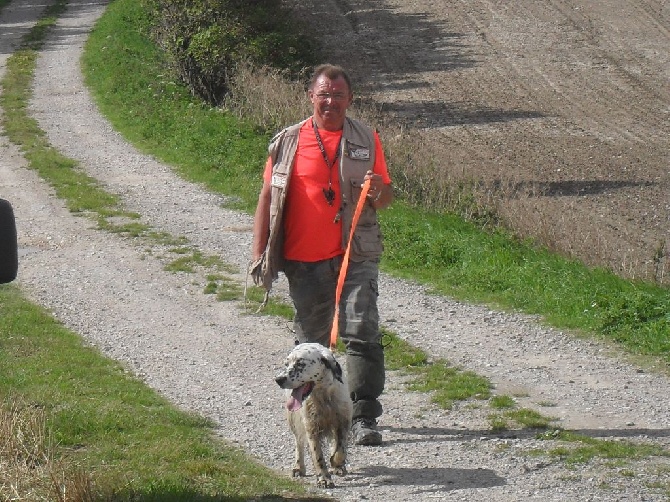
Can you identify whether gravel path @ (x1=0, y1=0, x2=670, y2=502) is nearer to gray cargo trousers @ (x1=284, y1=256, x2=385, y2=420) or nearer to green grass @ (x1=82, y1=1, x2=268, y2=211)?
gray cargo trousers @ (x1=284, y1=256, x2=385, y2=420)

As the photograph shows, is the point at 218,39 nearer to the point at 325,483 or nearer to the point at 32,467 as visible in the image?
the point at 325,483

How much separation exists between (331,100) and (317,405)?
1.65 m

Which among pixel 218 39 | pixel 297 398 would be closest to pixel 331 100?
pixel 297 398

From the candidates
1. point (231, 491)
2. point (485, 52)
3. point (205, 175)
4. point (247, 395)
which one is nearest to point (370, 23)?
point (485, 52)

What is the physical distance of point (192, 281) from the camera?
12.4m

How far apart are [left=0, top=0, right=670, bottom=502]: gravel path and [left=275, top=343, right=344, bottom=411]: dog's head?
1.83 feet

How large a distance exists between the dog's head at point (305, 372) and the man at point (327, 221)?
2.17ft

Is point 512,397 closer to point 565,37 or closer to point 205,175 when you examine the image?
point 205,175

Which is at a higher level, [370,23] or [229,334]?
[229,334]

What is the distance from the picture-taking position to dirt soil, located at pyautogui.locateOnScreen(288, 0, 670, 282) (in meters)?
17.2

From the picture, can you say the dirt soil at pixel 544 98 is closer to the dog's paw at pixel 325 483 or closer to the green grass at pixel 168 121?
the green grass at pixel 168 121

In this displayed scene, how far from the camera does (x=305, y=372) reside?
635 cm

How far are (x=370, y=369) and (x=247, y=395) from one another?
5.81 feet

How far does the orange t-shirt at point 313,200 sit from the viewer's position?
688 centimetres
